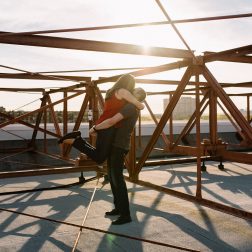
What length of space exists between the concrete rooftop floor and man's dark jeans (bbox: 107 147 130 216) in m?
0.24

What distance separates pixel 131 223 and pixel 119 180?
56 cm

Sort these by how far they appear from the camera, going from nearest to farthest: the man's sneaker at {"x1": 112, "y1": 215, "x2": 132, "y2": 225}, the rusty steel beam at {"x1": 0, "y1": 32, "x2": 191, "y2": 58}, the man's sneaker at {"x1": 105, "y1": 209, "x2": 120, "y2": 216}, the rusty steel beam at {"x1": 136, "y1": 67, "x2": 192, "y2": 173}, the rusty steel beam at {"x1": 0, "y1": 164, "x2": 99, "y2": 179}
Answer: the rusty steel beam at {"x1": 0, "y1": 32, "x2": 191, "y2": 58} → the man's sneaker at {"x1": 112, "y1": 215, "x2": 132, "y2": 225} → the man's sneaker at {"x1": 105, "y1": 209, "x2": 120, "y2": 216} → the rusty steel beam at {"x1": 136, "y1": 67, "x2": 192, "y2": 173} → the rusty steel beam at {"x1": 0, "y1": 164, "x2": 99, "y2": 179}

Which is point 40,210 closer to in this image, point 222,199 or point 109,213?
point 109,213

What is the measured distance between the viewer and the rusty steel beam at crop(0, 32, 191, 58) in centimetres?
391

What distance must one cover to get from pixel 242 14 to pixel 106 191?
3.78 m

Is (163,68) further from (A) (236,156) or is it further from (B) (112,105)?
(A) (236,156)

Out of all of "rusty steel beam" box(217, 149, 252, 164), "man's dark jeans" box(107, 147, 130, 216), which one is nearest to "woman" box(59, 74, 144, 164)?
"man's dark jeans" box(107, 147, 130, 216)

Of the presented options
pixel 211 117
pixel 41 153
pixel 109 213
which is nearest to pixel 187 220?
pixel 109 213

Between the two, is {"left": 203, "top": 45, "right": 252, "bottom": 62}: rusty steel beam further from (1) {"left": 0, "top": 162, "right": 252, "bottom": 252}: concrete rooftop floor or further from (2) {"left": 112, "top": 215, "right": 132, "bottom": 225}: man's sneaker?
(2) {"left": 112, "top": 215, "right": 132, "bottom": 225}: man's sneaker

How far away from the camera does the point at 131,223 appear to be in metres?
4.16

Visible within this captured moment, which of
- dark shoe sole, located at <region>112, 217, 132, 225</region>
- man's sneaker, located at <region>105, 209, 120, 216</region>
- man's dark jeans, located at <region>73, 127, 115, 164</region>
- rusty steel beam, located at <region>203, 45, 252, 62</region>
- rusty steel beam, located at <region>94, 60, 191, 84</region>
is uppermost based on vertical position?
rusty steel beam, located at <region>203, 45, 252, 62</region>

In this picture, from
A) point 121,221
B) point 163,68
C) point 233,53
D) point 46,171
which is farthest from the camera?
point 46,171

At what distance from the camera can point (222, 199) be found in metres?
5.50

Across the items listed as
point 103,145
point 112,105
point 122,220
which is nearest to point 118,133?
point 103,145
